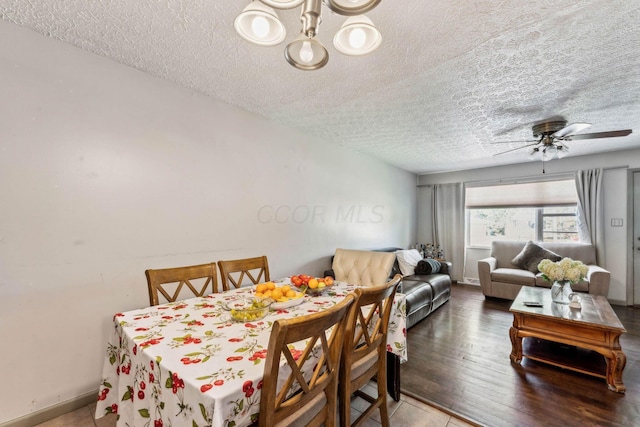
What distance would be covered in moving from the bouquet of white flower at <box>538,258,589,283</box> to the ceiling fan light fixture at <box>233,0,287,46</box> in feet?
10.0

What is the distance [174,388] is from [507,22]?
2.30 m

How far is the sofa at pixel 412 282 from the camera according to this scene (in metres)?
2.98

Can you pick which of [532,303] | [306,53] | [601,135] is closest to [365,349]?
[306,53]

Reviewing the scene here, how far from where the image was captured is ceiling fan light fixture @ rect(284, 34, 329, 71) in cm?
125

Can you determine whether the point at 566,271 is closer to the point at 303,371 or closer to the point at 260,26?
the point at 303,371

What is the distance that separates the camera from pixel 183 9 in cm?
146

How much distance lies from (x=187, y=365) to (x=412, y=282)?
10.1ft

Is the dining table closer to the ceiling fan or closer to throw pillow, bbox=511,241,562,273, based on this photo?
the ceiling fan

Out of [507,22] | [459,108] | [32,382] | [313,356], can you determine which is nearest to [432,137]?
[459,108]

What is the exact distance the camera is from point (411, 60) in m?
1.89

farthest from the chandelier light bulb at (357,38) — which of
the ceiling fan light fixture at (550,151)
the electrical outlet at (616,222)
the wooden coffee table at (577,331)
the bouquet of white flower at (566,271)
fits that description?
the electrical outlet at (616,222)

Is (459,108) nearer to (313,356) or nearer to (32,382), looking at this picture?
(313,356)

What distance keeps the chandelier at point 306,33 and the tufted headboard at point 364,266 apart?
1.94 meters

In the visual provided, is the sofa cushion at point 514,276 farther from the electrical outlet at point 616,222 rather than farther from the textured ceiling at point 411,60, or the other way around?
the textured ceiling at point 411,60
